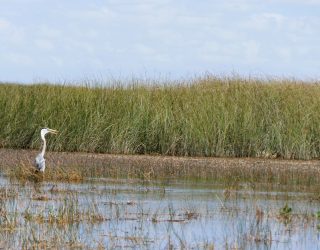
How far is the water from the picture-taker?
30.8ft

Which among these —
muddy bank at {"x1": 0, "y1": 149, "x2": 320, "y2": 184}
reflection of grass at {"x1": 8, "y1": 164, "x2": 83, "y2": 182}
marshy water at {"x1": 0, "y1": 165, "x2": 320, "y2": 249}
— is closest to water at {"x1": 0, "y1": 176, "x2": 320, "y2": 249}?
marshy water at {"x1": 0, "y1": 165, "x2": 320, "y2": 249}

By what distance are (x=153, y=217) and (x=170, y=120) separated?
8.82m

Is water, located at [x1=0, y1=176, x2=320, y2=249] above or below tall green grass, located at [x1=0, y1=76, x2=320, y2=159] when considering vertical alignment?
below

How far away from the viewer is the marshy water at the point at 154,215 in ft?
30.8

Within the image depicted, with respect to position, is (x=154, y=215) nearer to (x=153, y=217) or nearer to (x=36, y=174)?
(x=153, y=217)

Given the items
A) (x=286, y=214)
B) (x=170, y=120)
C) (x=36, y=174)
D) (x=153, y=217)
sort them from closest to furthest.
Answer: (x=153, y=217), (x=286, y=214), (x=36, y=174), (x=170, y=120)

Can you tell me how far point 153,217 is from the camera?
10.8m

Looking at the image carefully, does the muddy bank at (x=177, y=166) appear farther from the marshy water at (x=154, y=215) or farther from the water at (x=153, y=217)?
the water at (x=153, y=217)

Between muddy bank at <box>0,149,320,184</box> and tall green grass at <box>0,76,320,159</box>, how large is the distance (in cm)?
60

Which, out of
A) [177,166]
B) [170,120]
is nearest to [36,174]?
[177,166]

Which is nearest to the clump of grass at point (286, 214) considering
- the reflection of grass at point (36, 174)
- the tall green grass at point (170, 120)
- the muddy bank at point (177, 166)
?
the reflection of grass at point (36, 174)

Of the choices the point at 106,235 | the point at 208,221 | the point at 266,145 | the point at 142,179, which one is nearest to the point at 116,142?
the point at 266,145

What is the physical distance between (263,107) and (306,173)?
11.8 ft

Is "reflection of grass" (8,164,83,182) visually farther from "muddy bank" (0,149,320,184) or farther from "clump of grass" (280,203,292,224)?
"clump of grass" (280,203,292,224)
